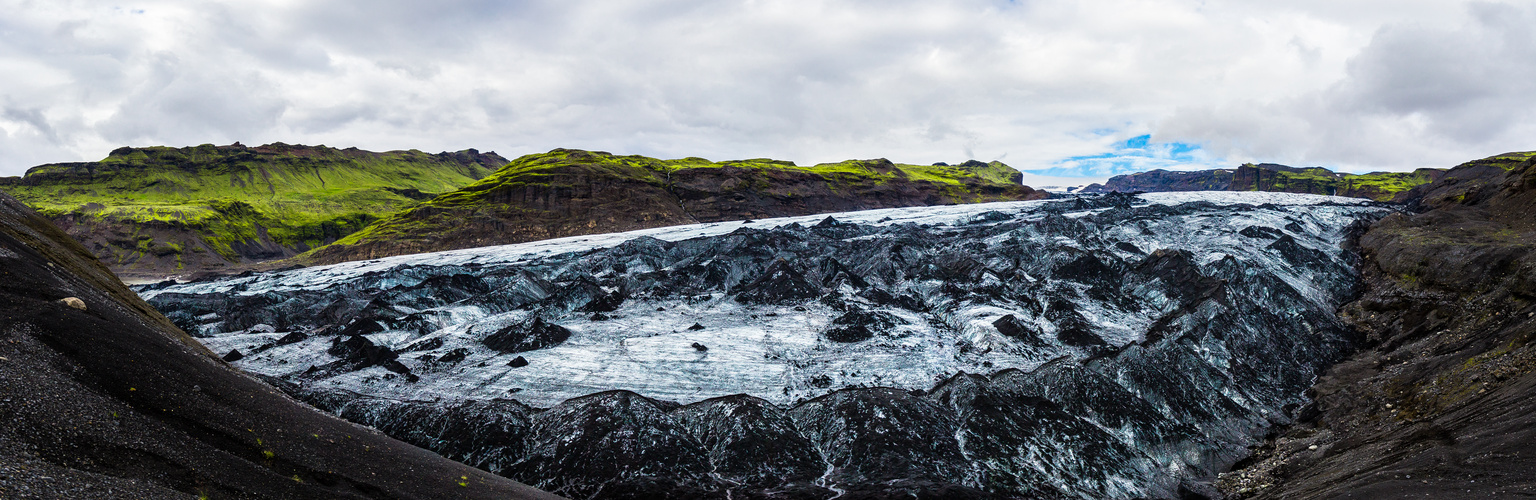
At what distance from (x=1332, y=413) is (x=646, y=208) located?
118 metres

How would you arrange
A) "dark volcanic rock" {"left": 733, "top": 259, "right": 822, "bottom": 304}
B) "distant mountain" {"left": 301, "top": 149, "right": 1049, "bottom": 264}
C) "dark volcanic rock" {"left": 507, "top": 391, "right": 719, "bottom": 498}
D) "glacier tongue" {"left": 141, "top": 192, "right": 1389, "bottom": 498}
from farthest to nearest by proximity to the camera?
"distant mountain" {"left": 301, "top": 149, "right": 1049, "bottom": 264} < "dark volcanic rock" {"left": 733, "top": 259, "right": 822, "bottom": 304} < "glacier tongue" {"left": 141, "top": 192, "right": 1389, "bottom": 498} < "dark volcanic rock" {"left": 507, "top": 391, "right": 719, "bottom": 498}

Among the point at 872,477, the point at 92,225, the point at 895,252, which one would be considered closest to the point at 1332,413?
the point at 872,477

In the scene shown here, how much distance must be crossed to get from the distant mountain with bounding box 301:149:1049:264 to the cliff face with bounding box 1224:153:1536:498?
110599mm

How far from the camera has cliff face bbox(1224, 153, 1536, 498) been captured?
60.0 feet

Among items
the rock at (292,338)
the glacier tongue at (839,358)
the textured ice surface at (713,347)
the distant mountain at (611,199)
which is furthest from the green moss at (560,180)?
the rock at (292,338)

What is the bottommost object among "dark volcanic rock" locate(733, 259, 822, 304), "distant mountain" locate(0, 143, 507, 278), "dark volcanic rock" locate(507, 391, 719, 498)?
"dark volcanic rock" locate(507, 391, 719, 498)

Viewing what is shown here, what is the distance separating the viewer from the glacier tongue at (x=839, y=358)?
26.7 m

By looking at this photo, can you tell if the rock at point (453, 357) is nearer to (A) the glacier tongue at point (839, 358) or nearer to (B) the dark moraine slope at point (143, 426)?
(A) the glacier tongue at point (839, 358)

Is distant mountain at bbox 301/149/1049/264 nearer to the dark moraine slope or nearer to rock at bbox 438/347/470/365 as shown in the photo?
rock at bbox 438/347/470/365

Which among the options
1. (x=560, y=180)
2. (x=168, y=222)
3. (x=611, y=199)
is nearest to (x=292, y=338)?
(x=611, y=199)

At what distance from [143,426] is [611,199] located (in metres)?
122

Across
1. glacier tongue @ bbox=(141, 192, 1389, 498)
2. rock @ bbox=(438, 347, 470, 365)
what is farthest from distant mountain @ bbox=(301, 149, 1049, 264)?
rock @ bbox=(438, 347, 470, 365)

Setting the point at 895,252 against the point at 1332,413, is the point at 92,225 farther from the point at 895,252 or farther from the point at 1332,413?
the point at 1332,413

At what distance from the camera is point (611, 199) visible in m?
136
